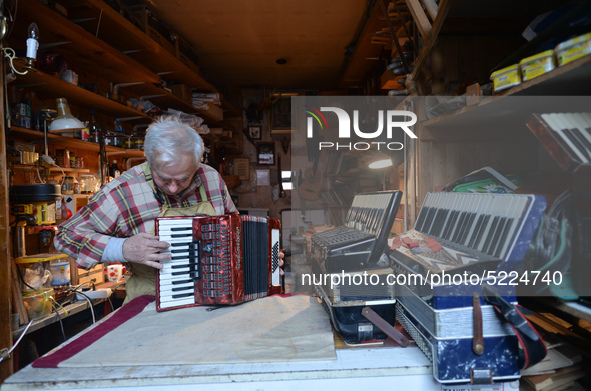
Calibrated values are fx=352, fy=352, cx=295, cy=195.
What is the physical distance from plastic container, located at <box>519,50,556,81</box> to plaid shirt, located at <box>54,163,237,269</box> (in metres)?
1.77

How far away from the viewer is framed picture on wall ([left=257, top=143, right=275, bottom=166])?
6.88 meters

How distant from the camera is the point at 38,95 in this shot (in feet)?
9.29

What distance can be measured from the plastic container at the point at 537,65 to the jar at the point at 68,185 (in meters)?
3.31

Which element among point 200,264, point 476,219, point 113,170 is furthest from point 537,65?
point 113,170

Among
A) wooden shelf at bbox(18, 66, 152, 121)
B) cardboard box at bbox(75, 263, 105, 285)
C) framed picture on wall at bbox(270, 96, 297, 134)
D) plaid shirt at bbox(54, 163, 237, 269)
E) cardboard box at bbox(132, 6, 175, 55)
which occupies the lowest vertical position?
cardboard box at bbox(75, 263, 105, 285)

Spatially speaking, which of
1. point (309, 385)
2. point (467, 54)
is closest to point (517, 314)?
point (309, 385)

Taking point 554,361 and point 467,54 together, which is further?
point 467,54

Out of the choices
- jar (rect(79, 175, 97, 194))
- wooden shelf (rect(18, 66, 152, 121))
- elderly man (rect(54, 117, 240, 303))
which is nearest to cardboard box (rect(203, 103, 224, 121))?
wooden shelf (rect(18, 66, 152, 121))

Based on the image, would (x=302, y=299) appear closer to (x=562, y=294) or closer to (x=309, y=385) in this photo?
(x=309, y=385)

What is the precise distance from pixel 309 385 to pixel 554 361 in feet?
2.88

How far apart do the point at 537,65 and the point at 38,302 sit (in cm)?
308

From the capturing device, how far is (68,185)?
304 cm

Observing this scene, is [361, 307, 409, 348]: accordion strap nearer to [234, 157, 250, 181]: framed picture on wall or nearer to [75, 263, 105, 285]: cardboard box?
[75, 263, 105, 285]: cardboard box

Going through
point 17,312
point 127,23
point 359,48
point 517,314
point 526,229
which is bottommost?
point 17,312
